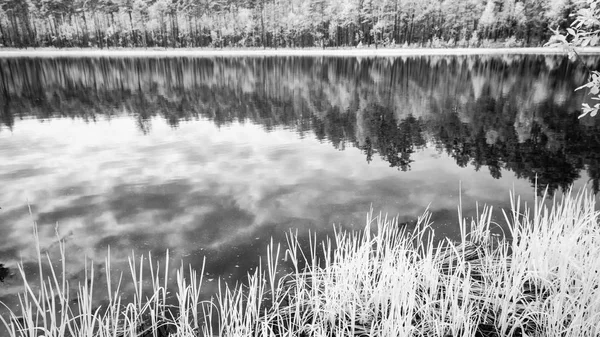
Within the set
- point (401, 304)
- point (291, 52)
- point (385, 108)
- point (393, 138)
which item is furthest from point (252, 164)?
point (291, 52)

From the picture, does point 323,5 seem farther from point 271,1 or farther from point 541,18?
point 541,18

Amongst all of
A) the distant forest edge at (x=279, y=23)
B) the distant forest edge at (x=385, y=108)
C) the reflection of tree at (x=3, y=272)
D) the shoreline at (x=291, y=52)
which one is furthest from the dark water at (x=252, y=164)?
the distant forest edge at (x=279, y=23)

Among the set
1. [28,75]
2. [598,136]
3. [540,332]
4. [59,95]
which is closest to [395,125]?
[598,136]

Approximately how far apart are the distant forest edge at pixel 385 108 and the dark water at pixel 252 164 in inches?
5.4

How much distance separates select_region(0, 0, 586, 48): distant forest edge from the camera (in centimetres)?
9706

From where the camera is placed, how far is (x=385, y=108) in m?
24.8

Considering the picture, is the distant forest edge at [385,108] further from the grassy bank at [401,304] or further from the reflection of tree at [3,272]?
the reflection of tree at [3,272]

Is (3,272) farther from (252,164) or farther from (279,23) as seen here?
(279,23)

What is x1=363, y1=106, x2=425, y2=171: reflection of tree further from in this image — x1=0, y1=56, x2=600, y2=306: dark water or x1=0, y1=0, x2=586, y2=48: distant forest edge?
x1=0, y1=0, x2=586, y2=48: distant forest edge

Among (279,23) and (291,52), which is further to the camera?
(279,23)

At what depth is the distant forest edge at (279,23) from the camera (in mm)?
97062

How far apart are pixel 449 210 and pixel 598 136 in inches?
492

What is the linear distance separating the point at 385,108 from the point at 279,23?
96457 millimetres

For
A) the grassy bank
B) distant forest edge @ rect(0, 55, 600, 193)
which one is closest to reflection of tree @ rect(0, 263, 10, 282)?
the grassy bank
